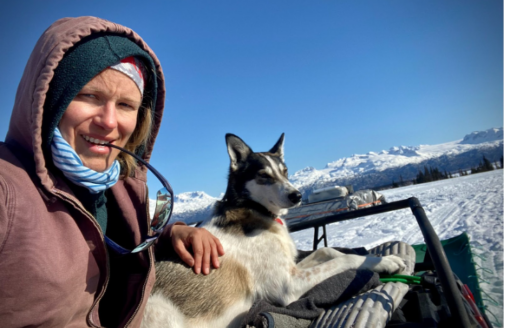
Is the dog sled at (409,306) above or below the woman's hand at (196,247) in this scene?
below

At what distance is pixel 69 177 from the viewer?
133 centimetres

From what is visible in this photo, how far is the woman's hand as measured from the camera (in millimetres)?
2148

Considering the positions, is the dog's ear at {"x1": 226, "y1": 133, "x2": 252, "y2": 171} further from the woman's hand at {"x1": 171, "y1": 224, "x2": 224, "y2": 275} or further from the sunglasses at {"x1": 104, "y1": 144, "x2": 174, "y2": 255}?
the sunglasses at {"x1": 104, "y1": 144, "x2": 174, "y2": 255}

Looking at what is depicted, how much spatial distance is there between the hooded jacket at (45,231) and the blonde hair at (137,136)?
49 centimetres

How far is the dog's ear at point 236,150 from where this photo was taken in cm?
371

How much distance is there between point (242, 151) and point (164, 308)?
2194 mm

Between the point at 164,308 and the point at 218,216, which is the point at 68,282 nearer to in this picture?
the point at 164,308

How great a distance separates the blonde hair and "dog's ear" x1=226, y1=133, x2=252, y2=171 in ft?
5.61

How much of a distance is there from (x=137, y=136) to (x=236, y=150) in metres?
1.88

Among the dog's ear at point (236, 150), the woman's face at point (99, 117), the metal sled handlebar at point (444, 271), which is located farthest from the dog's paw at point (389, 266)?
the woman's face at point (99, 117)

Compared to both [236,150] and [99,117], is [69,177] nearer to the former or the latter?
[99,117]

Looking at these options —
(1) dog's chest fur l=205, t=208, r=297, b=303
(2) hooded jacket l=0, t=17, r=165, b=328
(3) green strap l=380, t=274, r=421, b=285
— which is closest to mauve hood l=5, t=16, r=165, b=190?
(2) hooded jacket l=0, t=17, r=165, b=328

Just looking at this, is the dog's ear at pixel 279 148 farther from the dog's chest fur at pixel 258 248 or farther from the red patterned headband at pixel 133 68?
the red patterned headband at pixel 133 68

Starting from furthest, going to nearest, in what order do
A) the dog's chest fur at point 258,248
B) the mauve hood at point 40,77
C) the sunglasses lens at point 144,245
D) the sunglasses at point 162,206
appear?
1. the dog's chest fur at point 258,248
2. the sunglasses at point 162,206
3. the sunglasses lens at point 144,245
4. the mauve hood at point 40,77
